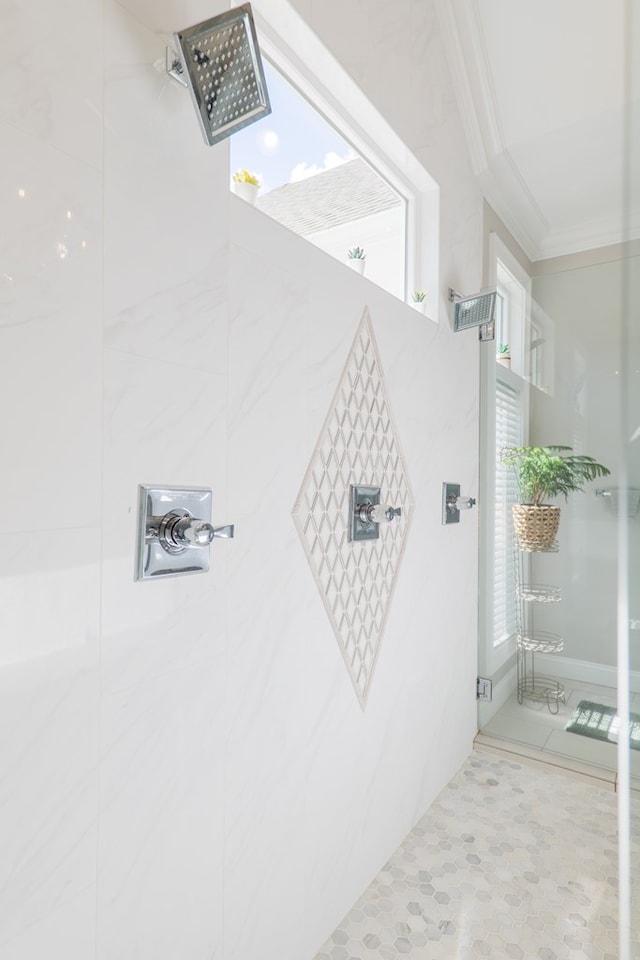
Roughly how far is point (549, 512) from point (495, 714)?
98cm

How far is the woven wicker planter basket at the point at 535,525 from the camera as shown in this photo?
253cm

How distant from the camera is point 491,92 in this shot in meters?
2.28

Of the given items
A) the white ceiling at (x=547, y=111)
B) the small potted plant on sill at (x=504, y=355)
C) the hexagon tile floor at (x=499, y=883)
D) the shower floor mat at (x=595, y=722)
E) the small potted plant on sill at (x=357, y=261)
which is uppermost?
the white ceiling at (x=547, y=111)

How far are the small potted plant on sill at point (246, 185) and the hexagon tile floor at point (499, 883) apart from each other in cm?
174

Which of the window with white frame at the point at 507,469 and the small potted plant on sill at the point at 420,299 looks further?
the window with white frame at the point at 507,469

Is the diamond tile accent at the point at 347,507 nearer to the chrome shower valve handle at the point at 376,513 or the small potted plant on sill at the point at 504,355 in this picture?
the chrome shower valve handle at the point at 376,513

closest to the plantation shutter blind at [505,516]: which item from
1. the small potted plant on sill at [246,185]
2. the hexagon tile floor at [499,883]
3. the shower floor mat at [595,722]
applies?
the shower floor mat at [595,722]

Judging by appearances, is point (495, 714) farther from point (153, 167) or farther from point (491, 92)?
point (491, 92)

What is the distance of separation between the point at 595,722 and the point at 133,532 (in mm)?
2330

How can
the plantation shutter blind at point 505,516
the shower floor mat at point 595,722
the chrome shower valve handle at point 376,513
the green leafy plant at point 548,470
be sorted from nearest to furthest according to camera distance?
the chrome shower valve handle at point 376,513, the shower floor mat at point 595,722, the green leafy plant at point 548,470, the plantation shutter blind at point 505,516

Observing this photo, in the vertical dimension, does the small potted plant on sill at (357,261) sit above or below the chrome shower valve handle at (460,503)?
above

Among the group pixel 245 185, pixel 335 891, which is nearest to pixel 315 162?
pixel 245 185

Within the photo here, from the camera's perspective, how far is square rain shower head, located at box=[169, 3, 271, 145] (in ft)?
2.81

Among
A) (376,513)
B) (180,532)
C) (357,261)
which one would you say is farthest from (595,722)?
(180,532)
